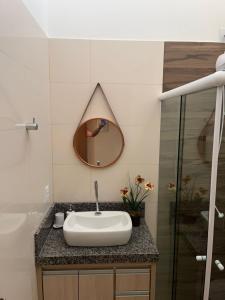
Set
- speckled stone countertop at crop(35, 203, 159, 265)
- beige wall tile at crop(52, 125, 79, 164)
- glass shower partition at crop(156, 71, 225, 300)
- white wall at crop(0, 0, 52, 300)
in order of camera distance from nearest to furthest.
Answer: white wall at crop(0, 0, 52, 300), glass shower partition at crop(156, 71, 225, 300), speckled stone countertop at crop(35, 203, 159, 265), beige wall tile at crop(52, 125, 79, 164)

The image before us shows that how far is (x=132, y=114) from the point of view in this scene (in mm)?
2012

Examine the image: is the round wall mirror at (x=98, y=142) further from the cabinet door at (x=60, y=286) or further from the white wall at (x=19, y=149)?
the cabinet door at (x=60, y=286)

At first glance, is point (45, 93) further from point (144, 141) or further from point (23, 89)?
point (144, 141)

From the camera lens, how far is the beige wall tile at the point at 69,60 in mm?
1908

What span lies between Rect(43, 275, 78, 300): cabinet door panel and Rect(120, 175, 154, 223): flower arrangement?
648 millimetres

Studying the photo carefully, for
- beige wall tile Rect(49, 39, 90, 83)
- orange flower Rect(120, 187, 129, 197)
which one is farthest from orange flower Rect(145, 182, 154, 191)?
beige wall tile Rect(49, 39, 90, 83)

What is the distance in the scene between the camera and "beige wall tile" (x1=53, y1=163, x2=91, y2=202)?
2041 millimetres

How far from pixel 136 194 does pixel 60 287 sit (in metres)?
0.87

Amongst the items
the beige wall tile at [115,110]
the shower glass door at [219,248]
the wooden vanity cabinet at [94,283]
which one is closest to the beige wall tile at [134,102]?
the beige wall tile at [115,110]

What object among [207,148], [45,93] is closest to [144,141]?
[207,148]

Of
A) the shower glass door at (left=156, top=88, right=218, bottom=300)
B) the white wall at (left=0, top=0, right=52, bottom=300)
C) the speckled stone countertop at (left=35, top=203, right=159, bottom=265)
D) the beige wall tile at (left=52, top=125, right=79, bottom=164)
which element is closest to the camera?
the white wall at (left=0, top=0, right=52, bottom=300)

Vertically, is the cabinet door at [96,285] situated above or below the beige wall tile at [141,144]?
below

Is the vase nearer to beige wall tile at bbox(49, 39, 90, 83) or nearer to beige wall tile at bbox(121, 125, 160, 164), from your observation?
beige wall tile at bbox(121, 125, 160, 164)

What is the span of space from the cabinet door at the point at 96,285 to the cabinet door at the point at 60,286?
4cm
